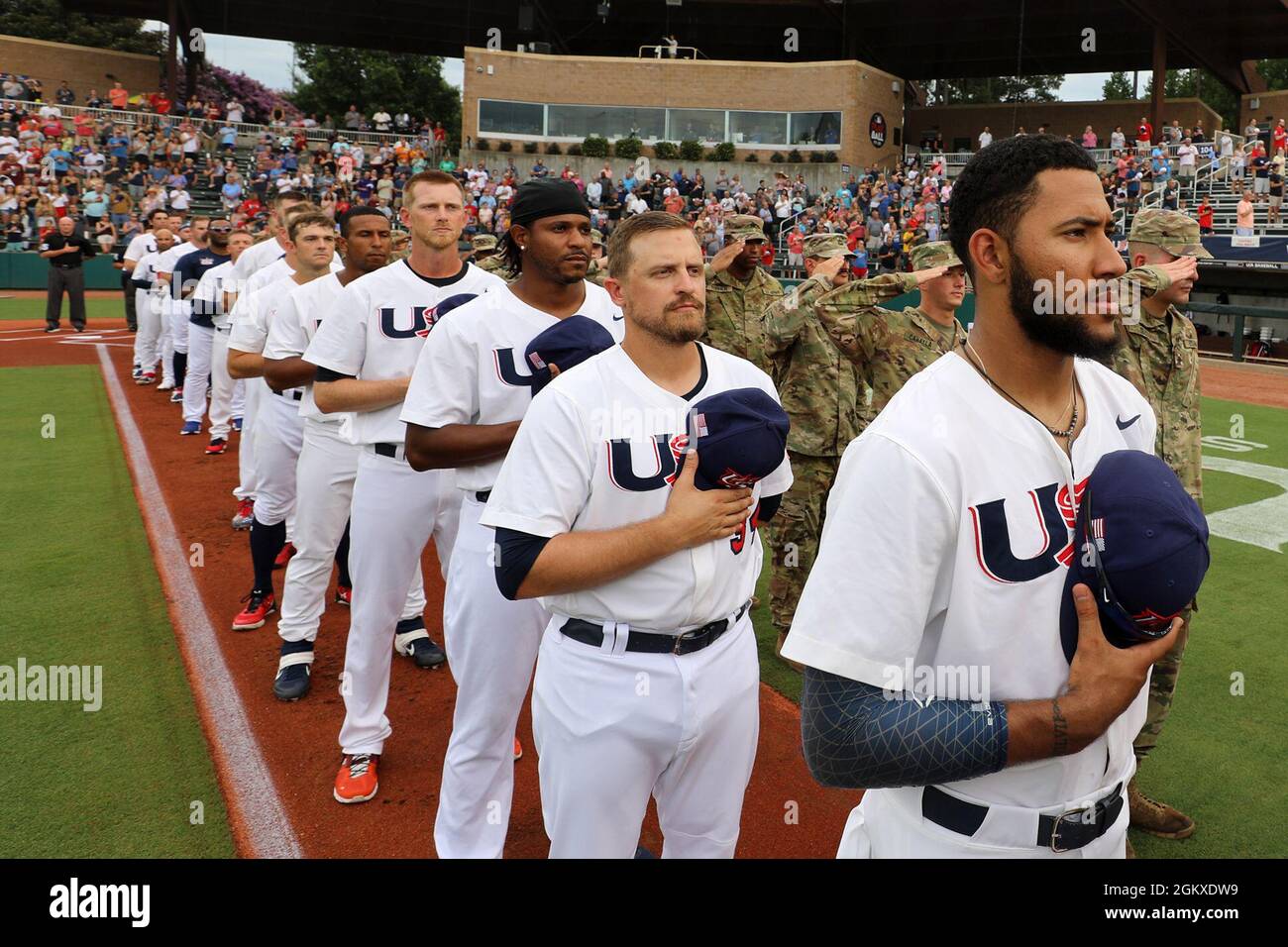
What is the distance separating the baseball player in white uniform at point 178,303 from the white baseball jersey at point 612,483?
32.9 ft

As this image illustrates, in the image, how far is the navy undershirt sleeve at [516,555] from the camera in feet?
8.43

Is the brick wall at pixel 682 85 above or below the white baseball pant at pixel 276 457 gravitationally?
above

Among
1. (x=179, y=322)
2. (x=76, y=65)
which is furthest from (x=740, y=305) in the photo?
(x=76, y=65)

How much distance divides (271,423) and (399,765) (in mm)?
2843

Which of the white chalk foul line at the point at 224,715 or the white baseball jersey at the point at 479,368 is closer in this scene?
the white baseball jersey at the point at 479,368

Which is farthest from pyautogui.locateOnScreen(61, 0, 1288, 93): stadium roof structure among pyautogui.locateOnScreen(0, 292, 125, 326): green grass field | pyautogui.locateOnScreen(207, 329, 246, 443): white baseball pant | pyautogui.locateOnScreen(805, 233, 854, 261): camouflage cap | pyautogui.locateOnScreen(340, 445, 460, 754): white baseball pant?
pyautogui.locateOnScreen(340, 445, 460, 754): white baseball pant

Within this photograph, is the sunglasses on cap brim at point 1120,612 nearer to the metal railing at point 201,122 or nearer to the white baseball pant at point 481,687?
the white baseball pant at point 481,687

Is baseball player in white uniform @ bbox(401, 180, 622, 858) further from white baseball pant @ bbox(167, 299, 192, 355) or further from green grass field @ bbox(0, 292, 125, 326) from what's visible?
green grass field @ bbox(0, 292, 125, 326)

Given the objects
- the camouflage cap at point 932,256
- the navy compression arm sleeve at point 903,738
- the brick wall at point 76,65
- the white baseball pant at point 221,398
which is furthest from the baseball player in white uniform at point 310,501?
the brick wall at point 76,65

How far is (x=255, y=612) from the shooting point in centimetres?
608

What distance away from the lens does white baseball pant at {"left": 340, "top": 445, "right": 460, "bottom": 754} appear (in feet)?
14.0

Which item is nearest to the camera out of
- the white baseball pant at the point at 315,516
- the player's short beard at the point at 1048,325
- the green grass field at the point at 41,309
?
the player's short beard at the point at 1048,325

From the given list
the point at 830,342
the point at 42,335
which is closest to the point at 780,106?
the point at 42,335

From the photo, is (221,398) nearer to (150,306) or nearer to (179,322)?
(179,322)
